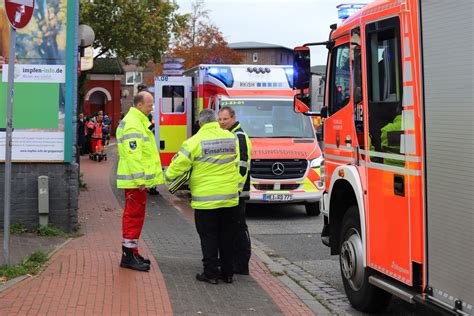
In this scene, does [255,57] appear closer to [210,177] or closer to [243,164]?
[243,164]

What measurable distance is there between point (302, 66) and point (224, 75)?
662 cm

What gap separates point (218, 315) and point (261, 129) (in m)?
7.85

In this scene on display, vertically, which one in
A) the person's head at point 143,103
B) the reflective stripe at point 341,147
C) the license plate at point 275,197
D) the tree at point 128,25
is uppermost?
the tree at point 128,25

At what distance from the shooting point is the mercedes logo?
41.0 feet

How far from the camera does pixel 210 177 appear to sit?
662 cm

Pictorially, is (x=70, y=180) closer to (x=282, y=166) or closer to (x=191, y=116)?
(x=282, y=166)

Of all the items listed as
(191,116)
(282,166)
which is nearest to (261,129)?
(282,166)

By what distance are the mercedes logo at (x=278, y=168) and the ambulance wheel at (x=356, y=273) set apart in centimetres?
593

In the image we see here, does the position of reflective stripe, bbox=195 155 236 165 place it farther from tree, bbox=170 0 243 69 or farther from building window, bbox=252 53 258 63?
building window, bbox=252 53 258 63

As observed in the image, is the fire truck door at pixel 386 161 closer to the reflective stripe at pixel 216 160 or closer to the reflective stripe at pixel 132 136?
the reflective stripe at pixel 216 160

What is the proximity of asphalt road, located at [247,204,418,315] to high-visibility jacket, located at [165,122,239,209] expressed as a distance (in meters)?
1.78

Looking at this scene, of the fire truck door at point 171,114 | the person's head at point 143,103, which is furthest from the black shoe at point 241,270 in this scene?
the fire truck door at point 171,114

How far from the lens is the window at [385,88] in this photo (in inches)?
205

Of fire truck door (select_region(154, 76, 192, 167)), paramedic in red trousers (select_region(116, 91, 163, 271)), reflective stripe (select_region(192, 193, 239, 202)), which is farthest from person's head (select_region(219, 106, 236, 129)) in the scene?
fire truck door (select_region(154, 76, 192, 167))
